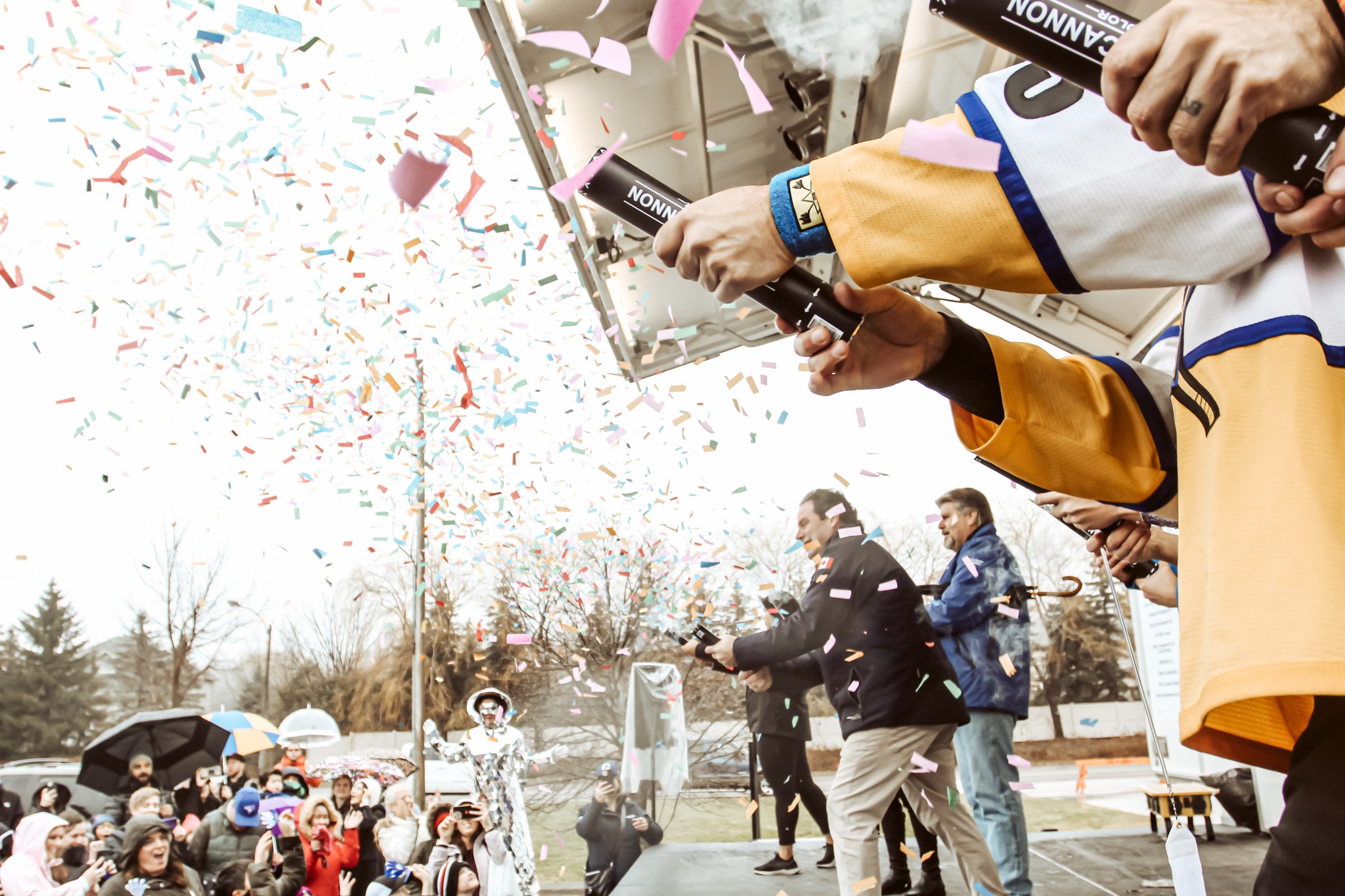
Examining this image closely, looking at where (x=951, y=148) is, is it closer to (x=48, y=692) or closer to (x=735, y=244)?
(x=735, y=244)

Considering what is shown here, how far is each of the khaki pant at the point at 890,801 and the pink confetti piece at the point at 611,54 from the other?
273cm

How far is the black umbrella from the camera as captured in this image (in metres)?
6.01

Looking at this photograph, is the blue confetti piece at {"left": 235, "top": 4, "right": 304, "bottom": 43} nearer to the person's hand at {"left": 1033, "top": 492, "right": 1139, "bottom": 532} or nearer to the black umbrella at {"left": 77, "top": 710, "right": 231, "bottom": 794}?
the person's hand at {"left": 1033, "top": 492, "right": 1139, "bottom": 532}

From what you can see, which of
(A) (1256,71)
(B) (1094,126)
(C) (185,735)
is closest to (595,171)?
(B) (1094,126)

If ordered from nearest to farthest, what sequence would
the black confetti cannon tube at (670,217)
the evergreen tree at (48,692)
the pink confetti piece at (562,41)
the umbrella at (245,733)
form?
the black confetti cannon tube at (670,217) < the pink confetti piece at (562,41) < the umbrella at (245,733) < the evergreen tree at (48,692)

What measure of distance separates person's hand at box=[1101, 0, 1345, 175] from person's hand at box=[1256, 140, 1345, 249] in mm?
52

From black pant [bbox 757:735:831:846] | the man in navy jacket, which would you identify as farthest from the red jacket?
the man in navy jacket

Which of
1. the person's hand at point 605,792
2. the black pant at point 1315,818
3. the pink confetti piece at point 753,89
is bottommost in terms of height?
the person's hand at point 605,792

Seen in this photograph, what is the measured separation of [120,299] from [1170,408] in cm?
788

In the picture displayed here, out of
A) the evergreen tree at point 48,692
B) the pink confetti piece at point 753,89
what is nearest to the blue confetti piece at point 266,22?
the pink confetti piece at point 753,89

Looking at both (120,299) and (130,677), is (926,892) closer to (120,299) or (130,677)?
(120,299)

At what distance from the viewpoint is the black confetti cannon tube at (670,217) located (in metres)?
0.97

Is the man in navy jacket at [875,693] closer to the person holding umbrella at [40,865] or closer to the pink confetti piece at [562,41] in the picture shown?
the pink confetti piece at [562,41]

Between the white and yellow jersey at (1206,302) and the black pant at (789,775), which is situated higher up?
the white and yellow jersey at (1206,302)
